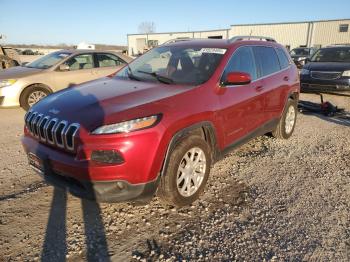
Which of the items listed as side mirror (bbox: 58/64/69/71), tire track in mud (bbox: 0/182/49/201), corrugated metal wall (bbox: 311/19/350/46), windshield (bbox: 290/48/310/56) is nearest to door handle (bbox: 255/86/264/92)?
tire track in mud (bbox: 0/182/49/201)

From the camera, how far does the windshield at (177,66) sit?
152 inches

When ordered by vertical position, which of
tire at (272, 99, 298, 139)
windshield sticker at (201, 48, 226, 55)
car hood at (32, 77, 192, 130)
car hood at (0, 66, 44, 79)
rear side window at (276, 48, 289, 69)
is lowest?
tire at (272, 99, 298, 139)

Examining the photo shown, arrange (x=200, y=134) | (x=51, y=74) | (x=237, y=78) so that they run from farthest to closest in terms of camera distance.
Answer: (x=51, y=74), (x=237, y=78), (x=200, y=134)

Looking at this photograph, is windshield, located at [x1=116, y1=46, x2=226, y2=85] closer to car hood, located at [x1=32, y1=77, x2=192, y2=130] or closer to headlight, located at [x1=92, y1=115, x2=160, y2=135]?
car hood, located at [x1=32, y1=77, x2=192, y2=130]

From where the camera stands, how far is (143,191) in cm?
293

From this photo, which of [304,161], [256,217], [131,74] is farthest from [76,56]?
[256,217]

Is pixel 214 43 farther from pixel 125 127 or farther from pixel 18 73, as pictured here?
pixel 18 73

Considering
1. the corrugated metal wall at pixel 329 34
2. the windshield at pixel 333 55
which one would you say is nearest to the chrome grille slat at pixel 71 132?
the windshield at pixel 333 55

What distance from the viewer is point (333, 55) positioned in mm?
11391

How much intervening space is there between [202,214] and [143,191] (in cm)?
79

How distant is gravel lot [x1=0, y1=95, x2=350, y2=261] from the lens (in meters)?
2.75

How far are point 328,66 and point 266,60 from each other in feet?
21.3

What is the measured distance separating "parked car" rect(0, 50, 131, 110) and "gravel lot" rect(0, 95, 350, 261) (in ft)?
11.4

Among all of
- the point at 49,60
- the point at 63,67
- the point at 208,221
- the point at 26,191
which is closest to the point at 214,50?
the point at 208,221
